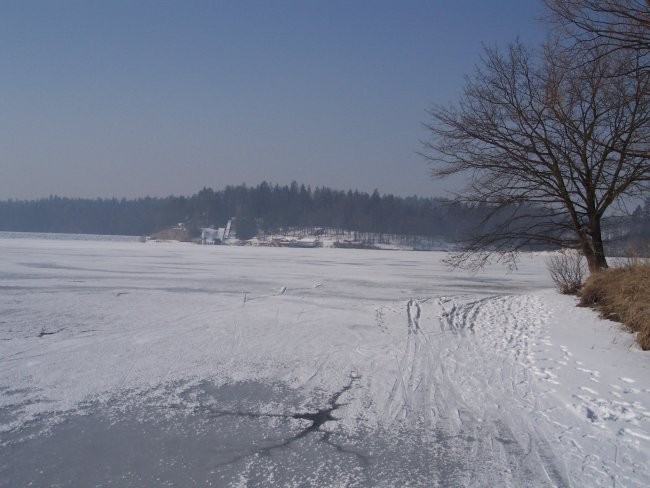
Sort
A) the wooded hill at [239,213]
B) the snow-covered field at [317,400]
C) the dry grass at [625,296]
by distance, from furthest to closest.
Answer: the wooded hill at [239,213]
the dry grass at [625,296]
the snow-covered field at [317,400]

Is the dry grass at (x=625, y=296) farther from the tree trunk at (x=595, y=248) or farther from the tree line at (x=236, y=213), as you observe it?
the tree line at (x=236, y=213)

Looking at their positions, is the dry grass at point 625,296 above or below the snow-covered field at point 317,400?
above

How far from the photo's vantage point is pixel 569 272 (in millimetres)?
17891

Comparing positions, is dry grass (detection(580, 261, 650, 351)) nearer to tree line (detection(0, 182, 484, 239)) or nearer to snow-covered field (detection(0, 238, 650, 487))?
snow-covered field (detection(0, 238, 650, 487))

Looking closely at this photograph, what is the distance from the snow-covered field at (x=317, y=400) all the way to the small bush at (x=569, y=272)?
5.21 m

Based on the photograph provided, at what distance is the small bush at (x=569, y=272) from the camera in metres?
17.5

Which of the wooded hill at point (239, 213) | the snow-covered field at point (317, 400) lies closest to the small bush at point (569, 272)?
the snow-covered field at point (317, 400)

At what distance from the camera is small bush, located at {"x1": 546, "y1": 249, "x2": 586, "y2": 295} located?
1753 centimetres

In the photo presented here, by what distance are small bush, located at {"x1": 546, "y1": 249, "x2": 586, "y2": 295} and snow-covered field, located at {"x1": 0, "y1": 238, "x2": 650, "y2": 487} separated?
521 cm

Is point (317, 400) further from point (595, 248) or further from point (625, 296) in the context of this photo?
point (595, 248)

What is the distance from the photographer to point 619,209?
49.9 ft

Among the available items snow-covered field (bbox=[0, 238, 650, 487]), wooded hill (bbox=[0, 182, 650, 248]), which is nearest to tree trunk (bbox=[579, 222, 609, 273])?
snow-covered field (bbox=[0, 238, 650, 487])

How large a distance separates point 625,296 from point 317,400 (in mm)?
6826

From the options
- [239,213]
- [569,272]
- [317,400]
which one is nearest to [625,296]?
[317,400]
